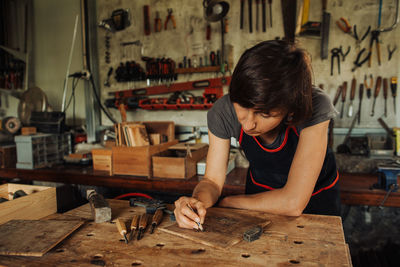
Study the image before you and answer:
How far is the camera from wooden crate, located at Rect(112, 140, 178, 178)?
2398 millimetres

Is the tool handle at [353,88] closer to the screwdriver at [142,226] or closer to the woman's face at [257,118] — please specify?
the woman's face at [257,118]

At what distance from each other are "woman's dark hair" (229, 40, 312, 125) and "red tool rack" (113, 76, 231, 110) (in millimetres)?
1956

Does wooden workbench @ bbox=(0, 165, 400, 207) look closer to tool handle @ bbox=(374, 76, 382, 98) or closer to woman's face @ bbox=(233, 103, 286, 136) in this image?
tool handle @ bbox=(374, 76, 382, 98)

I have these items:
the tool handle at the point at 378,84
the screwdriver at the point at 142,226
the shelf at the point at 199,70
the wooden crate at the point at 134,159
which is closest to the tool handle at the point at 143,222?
the screwdriver at the point at 142,226

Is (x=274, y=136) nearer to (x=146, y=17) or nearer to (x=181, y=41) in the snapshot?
(x=181, y=41)

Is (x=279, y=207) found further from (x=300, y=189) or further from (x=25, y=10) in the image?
(x=25, y=10)

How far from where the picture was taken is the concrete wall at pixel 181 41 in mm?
2674

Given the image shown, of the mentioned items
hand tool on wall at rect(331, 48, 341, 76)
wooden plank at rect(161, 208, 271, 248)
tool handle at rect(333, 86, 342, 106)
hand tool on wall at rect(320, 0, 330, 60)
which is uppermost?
hand tool on wall at rect(320, 0, 330, 60)

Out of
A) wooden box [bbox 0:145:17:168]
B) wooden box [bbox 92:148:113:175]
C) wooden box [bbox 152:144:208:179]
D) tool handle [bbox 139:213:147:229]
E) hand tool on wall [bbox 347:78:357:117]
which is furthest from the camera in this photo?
wooden box [bbox 0:145:17:168]

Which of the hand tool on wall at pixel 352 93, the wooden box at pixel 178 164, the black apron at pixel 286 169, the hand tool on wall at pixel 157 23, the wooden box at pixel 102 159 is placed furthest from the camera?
the hand tool on wall at pixel 157 23

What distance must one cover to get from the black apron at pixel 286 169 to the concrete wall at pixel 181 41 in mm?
1260

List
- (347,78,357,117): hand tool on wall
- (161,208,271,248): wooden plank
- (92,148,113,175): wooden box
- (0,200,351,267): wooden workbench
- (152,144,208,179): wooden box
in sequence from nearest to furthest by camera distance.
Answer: (0,200,351,267): wooden workbench, (161,208,271,248): wooden plank, (152,144,208,179): wooden box, (92,148,113,175): wooden box, (347,78,357,117): hand tool on wall

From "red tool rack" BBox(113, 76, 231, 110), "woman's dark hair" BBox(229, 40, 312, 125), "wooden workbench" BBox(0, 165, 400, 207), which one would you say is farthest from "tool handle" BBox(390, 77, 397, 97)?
"woman's dark hair" BBox(229, 40, 312, 125)

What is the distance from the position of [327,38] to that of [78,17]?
9.62 feet
